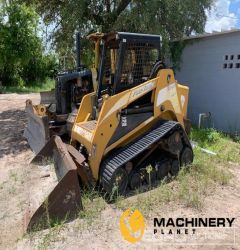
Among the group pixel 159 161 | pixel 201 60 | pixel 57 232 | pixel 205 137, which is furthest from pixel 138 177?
pixel 201 60

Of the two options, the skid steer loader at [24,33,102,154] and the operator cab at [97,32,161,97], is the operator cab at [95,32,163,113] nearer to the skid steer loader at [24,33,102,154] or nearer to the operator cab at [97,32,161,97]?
the operator cab at [97,32,161,97]

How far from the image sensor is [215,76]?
9922 mm

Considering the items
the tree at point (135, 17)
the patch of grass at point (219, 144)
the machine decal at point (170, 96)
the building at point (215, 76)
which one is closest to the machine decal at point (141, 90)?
the machine decal at point (170, 96)

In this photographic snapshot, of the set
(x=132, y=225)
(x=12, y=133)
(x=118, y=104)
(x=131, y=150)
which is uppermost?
(x=118, y=104)

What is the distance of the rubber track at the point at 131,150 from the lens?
15.7 ft

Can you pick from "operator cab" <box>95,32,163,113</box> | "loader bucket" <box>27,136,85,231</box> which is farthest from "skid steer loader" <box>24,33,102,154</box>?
"loader bucket" <box>27,136,85,231</box>

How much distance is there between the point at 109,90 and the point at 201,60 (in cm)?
553

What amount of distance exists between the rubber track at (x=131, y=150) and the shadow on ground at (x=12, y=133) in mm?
2999

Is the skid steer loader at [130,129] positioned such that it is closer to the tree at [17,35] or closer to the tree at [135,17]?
the tree at [135,17]

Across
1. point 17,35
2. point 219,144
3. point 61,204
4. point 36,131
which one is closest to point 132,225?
point 61,204

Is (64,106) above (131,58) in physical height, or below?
below

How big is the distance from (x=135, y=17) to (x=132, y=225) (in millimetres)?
7000

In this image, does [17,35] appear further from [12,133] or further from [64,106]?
[64,106]

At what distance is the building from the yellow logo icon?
18.6 feet
